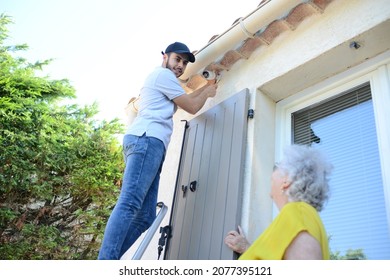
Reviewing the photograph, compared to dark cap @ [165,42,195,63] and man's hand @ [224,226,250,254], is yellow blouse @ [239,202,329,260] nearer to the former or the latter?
man's hand @ [224,226,250,254]

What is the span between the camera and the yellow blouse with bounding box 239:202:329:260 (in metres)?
1.25

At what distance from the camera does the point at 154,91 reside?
2670 mm

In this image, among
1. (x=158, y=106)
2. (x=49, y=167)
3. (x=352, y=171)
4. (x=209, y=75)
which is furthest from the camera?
(x=49, y=167)

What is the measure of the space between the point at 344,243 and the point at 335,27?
1.41m

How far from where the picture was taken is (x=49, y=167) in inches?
227

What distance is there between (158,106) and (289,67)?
1.01m

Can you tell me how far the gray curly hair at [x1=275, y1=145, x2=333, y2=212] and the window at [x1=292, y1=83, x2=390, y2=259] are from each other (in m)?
0.64

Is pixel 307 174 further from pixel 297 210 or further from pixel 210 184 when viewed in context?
pixel 210 184

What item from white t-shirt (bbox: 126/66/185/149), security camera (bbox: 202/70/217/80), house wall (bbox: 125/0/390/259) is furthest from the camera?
security camera (bbox: 202/70/217/80)

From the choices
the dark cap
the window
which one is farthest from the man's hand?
the dark cap

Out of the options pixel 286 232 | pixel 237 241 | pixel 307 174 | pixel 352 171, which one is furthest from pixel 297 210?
pixel 352 171

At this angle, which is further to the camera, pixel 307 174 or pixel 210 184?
pixel 210 184

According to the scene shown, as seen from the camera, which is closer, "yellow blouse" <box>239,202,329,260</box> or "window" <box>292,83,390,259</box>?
"yellow blouse" <box>239,202,329,260</box>

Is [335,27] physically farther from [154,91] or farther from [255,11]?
[154,91]
